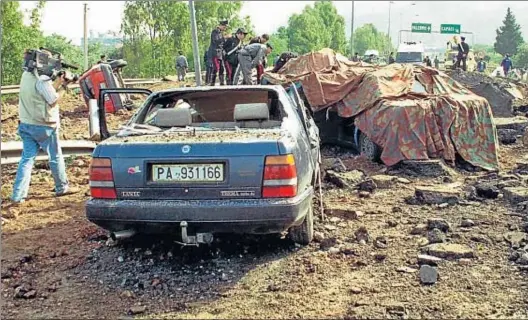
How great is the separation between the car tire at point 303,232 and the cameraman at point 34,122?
3305mm

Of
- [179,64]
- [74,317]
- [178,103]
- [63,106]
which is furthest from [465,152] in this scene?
[179,64]

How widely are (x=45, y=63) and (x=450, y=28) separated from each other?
59180 mm

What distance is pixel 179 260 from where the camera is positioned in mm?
4734

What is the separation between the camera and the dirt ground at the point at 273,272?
3.85 meters

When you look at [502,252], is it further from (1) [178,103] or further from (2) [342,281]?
(1) [178,103]

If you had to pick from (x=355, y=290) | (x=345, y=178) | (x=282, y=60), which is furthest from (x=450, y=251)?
(x=282, y=60)

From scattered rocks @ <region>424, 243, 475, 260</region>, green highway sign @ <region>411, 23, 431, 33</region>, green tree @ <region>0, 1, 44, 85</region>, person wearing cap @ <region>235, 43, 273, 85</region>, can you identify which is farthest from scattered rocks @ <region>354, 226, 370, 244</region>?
green highway sign @ <region>411, 23, 431, 33</region>

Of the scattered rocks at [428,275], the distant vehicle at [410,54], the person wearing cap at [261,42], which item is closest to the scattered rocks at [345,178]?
the scattered rocks at [428,275]

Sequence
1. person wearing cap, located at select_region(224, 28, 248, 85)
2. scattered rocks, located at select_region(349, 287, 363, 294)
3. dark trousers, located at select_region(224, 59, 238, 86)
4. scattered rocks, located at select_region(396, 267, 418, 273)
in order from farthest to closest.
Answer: dark trousers, located at select_region(224, 59, 238, 86) → person wearing cap, located at select_region(224, 28, 248, 85) → scattered rocks, located at select_region(396, 267, 418, 273) → scattered rocks, located at select_region(349, 287, 363, 294)

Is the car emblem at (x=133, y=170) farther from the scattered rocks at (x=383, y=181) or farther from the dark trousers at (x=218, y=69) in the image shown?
the dark trousers at (x=218, y=69)

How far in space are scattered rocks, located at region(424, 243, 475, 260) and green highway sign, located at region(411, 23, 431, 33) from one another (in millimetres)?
59322

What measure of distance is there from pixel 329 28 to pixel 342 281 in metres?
82.1

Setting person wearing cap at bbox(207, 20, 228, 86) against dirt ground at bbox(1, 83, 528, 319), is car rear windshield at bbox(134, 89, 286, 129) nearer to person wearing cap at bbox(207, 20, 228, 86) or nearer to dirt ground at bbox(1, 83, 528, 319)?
dirt ground at bbox(1, 83, 528, 319)

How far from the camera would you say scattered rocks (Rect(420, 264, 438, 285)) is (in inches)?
165
